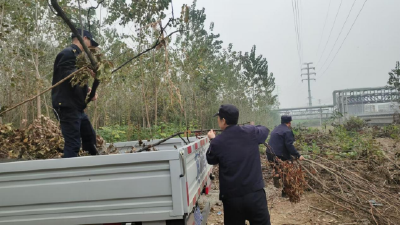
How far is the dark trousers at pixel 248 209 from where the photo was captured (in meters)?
2.92

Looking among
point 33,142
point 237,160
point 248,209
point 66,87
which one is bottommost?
point 248,209

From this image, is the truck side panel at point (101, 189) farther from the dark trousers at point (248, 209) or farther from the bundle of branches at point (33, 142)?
the bundle of branches at point (33, 142)

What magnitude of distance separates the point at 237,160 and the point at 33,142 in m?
2.77

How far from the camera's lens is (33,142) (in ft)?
13.4

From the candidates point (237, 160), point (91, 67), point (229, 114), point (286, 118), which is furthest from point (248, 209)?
point (286, 118)

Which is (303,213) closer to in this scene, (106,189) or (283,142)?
(283,142)

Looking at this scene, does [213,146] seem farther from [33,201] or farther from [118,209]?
[33,201]

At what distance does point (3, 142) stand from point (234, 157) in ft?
9.98

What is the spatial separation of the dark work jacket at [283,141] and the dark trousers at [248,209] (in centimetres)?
315

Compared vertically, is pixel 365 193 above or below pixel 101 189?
below

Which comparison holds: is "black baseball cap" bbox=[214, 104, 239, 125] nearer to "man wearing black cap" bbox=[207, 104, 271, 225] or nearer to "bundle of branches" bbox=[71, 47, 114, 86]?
"man wearing black cap" bbox=[207, 104, 271, 225]

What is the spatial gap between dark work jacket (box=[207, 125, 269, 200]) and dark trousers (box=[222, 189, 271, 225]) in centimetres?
5

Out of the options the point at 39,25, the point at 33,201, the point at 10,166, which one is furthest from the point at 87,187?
the point at 39,25

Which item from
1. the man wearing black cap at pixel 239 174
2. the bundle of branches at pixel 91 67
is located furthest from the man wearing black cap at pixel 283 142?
the bundle of branches at pixel 91 67
